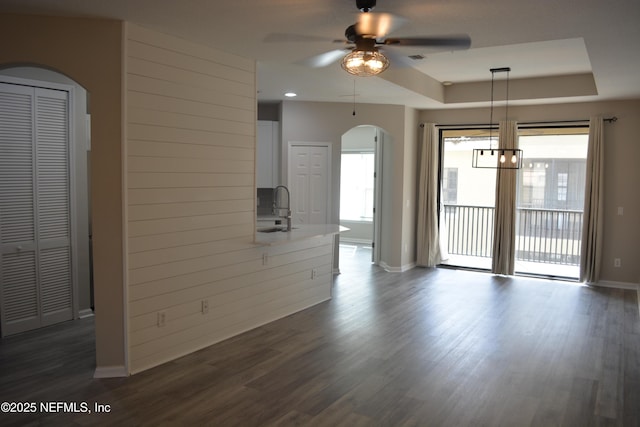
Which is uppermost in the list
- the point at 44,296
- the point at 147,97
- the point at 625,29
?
the point at 625,29

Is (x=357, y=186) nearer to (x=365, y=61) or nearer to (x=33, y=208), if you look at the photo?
(x=33, y=208)

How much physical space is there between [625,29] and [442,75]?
3332mm

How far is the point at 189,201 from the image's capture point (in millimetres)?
4176

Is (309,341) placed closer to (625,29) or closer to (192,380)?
(192,380)

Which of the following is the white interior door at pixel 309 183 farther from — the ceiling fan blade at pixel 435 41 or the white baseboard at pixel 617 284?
the ceiling fan blade at pixel 435 41

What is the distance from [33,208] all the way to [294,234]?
2598 mm

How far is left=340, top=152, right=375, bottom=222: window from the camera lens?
35.7ft

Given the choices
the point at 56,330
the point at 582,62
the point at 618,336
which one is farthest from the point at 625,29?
the point at 56,330

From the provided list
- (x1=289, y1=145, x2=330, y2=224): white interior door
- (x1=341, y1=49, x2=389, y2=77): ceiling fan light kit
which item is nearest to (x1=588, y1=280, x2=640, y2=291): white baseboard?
(x1=289, y1=145, x2=330, y2=224): white interior door

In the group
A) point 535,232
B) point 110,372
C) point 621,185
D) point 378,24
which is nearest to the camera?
point 378,24

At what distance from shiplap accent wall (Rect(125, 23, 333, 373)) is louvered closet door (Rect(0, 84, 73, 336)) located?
1.60 meters

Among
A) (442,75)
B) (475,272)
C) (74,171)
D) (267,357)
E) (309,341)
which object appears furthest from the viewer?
(475,272)

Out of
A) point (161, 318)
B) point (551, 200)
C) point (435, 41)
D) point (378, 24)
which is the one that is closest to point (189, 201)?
point (161, 318)

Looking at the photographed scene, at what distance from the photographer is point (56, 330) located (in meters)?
4.75
